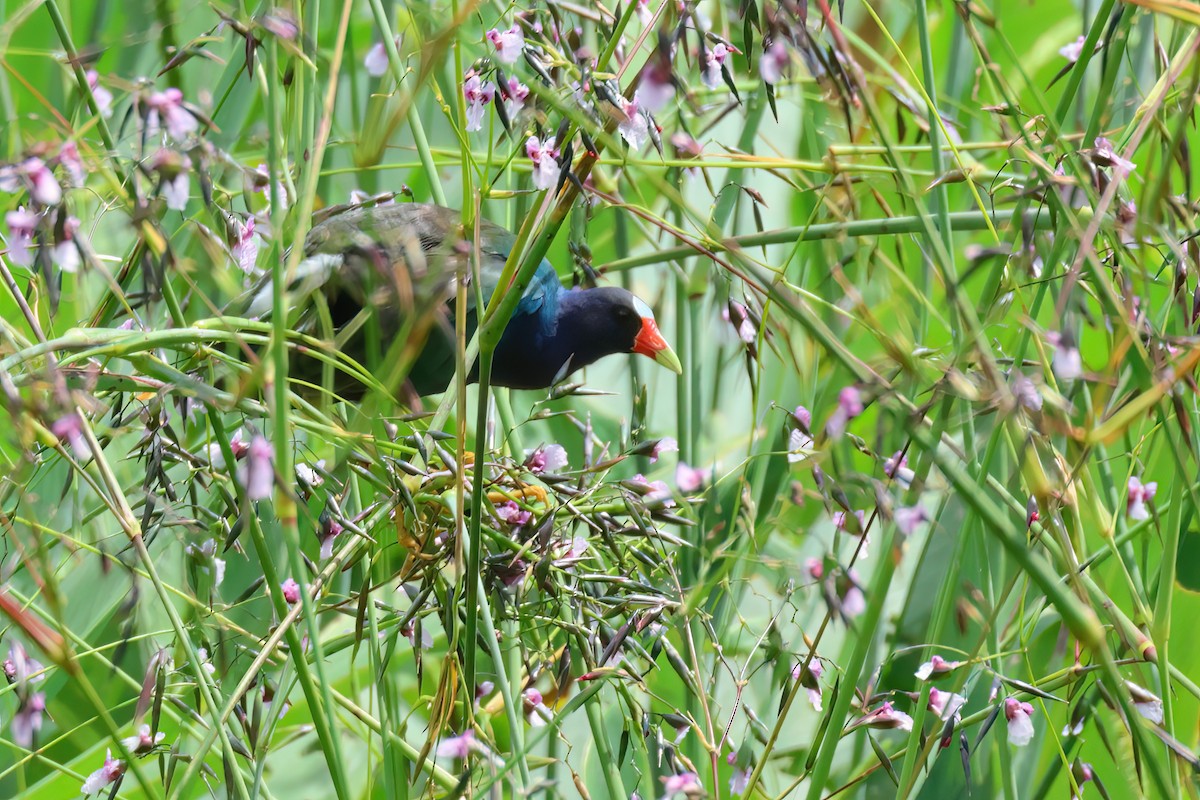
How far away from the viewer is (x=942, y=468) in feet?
1.40

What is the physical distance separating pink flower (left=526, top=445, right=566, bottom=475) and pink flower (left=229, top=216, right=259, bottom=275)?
0.25 metres

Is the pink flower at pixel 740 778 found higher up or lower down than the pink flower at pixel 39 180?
lower down

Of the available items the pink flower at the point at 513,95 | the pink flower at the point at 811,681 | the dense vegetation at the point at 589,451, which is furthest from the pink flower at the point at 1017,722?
the pink flower at the point at 513,95

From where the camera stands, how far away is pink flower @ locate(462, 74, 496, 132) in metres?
0.77

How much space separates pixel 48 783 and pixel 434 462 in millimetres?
580

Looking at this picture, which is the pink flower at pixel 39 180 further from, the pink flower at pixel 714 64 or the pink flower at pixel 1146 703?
the pink flower at pixel 1146 703

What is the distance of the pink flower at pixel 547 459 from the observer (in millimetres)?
903

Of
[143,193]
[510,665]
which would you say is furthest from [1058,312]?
[510,665]

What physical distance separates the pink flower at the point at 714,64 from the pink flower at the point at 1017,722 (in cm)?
40

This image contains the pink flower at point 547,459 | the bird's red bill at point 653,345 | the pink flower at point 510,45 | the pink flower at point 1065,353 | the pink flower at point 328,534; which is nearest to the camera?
the pink flower at point 1065,353

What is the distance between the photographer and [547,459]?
0.91 meters

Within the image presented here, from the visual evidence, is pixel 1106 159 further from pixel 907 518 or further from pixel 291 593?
pixel 291 593

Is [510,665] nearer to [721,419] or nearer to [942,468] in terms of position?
[942,468]

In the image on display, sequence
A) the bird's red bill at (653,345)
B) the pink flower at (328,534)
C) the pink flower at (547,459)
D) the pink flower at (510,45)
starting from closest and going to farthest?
the pink flower at (510,45) → the pink flower at (328,534) → the pink flower at (547,459) → the bird's red bill at (653,345)
